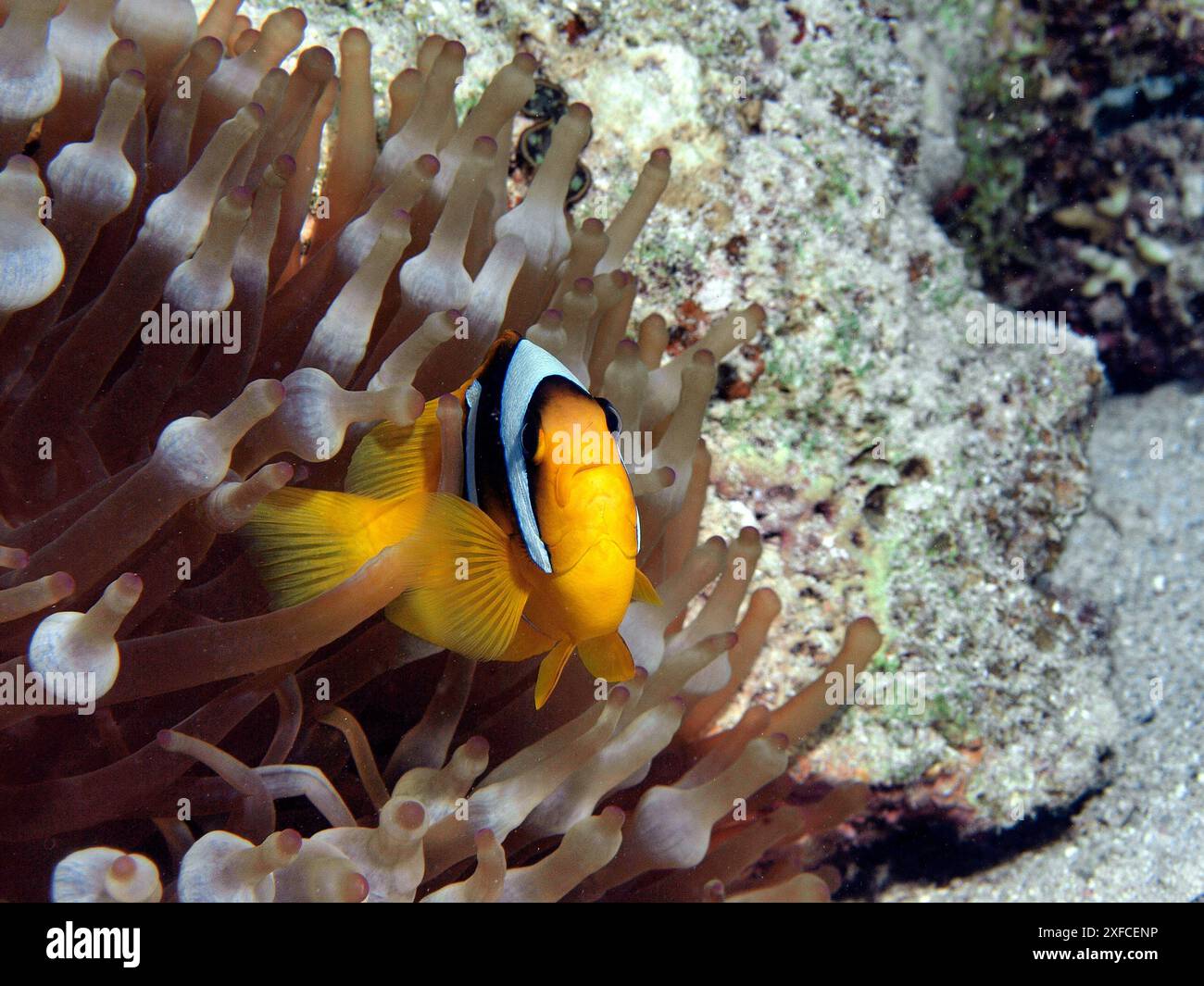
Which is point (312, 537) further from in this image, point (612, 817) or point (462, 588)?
Answer: point (612, 817)

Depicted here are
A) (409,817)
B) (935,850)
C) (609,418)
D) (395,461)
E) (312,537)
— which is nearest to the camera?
(409,817)

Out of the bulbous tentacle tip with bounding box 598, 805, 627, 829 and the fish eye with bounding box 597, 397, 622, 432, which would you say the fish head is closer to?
the fish eye with bounding box 597, 397, 622, 432

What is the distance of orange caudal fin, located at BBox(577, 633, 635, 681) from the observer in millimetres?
1396

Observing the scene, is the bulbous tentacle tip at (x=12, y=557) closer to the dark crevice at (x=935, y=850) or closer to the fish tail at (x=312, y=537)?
the fish tail at (x=312, y=537)

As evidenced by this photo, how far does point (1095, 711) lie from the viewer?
8.52 ft

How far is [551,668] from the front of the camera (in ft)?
4.61

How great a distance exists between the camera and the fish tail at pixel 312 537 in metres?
1.35

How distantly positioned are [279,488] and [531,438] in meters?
0.35

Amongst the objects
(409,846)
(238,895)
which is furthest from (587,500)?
(238,895)

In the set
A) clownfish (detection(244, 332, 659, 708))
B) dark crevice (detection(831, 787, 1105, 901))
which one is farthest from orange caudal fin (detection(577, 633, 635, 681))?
dark crevice (detection(831, 787, 1105, 901))

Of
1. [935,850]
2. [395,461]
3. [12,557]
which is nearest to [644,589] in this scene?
[395,461]

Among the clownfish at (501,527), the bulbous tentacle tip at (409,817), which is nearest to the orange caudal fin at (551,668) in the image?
the clownfish at (501,527)
